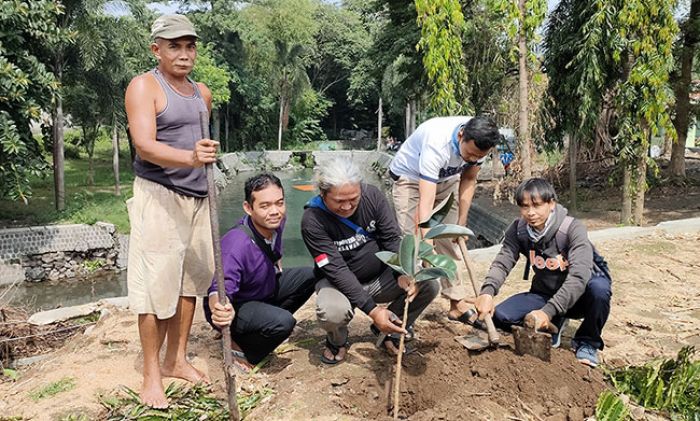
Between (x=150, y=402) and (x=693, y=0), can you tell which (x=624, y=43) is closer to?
(x=693, y=0)

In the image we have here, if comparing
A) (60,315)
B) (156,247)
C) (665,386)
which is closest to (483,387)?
(665,386)

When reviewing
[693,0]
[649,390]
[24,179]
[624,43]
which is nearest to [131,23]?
[24,179]

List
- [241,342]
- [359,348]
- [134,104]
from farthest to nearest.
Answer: [359,348]
[241,342]
[134,104]

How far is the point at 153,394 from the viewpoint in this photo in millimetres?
2727

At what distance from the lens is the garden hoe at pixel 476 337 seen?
9.50 ft

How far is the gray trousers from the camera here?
3.03 m

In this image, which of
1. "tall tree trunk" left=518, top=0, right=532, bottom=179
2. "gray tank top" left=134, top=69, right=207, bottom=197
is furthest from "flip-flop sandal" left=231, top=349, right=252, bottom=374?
"tall tree trunk" left=518, top=0, right=532, bottom=179

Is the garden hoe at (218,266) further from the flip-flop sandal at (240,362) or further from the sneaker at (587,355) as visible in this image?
the sneaker at (587,355)

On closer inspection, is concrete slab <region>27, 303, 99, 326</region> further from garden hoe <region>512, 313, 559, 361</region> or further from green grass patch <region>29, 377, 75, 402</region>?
garden hoe <region>512, 313, 559, 361</region>

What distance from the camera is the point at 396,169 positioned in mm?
3844

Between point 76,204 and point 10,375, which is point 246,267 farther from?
point 76,204

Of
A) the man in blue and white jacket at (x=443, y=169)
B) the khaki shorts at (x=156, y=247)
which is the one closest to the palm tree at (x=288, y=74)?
the man in blue and white jacket at (x=443, y=169)

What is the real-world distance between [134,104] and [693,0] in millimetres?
11994

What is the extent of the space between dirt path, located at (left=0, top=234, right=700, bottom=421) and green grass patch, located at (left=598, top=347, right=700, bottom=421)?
0.59 ft
